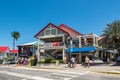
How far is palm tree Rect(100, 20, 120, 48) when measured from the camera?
129ft

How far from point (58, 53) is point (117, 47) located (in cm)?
1598

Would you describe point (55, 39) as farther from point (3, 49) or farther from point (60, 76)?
point (3, 49)

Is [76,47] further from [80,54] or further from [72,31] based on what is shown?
[72,31]

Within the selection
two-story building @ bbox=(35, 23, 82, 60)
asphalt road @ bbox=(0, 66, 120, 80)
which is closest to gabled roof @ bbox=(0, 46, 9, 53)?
two-story building @ bbox=(35, 23, 82, 60)

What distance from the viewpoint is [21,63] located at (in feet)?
170

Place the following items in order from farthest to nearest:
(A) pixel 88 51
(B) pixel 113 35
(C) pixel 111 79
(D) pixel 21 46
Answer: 1. (D) pixel 21 46
2. (A) pixel 88 51
3. (B) pixel 113 35
4. (C) pixel 111 79

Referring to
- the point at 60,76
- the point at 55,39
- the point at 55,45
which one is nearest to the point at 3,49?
the point at 55,39

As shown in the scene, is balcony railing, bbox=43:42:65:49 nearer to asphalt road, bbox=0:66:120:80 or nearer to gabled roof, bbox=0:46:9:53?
asphalt road, bbox=0:66:120:80

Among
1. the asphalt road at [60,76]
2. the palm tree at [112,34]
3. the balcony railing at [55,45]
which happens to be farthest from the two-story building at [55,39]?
the asphalt road at [60,76]

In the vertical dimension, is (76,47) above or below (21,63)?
above

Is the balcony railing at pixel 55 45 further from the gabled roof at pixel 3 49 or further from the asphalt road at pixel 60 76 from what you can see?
the gabled roof at pixel 3 49

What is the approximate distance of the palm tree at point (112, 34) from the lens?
129 feet

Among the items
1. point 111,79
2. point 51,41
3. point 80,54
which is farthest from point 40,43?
point 111,79

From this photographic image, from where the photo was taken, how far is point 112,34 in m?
39.5
